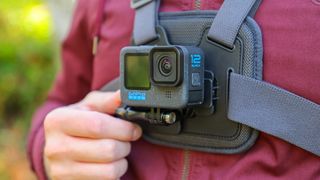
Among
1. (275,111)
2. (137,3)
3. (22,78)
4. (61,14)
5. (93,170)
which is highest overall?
(137,3)

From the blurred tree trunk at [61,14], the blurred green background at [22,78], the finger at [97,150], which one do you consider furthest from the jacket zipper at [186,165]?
the blurred green background at [22,78]

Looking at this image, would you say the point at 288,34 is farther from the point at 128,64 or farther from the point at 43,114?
the point at 43,114

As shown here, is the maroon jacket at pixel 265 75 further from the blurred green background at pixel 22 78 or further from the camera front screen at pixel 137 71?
the blurred green background at pixel 22 78

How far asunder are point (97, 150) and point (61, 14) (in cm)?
189

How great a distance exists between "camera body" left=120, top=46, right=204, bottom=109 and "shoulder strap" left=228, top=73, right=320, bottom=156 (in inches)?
2.4

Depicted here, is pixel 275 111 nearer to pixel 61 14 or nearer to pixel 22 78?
pixel 61 14

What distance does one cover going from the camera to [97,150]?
88 cm

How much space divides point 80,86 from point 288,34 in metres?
0.62

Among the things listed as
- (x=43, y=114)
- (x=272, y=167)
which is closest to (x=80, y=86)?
(x=43, y=114)

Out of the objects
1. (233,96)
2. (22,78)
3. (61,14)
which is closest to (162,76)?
(233,96)

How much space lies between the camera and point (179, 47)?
754 mm

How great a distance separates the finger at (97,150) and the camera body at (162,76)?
3.7 inches

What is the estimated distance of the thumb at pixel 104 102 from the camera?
90 centimetres

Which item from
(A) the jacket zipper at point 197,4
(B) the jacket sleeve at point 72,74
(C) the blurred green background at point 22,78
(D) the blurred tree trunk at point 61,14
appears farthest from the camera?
(C) the blurred green background at point 22,78
